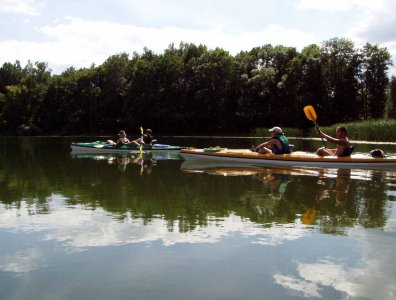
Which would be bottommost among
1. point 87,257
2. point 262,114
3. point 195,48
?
point 87,257

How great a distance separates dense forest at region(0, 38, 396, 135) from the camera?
4616 centimetres

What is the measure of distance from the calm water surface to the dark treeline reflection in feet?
0.10

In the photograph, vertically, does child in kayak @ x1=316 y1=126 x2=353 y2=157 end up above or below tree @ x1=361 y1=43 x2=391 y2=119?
below

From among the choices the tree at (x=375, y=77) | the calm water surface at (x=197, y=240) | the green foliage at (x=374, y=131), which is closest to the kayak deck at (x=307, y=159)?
the calm water surface at (x=197, y=240)

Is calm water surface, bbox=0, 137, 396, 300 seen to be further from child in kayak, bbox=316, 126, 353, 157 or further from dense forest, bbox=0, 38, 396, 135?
dense forest, bbox=0, 38, 396, 135

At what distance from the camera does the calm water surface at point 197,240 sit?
407 cm

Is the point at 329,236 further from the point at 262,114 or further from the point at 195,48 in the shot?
the point at 195,48

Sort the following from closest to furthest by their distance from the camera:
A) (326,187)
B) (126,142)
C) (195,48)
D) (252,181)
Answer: (326,187) → (252,181) → (126,142) → (195,48)

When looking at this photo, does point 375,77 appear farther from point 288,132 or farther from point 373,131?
point 373,131

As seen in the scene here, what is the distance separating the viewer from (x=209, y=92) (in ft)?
169

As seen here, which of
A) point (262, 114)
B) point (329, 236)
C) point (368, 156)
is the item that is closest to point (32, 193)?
point (329, 236)

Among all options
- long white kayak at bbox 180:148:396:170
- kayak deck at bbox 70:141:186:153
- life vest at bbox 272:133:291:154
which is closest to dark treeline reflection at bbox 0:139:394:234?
long white kayak at bbox 180:148:396:170

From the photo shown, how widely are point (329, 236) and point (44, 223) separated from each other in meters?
4.03

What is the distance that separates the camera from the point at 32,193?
30.1 feet
